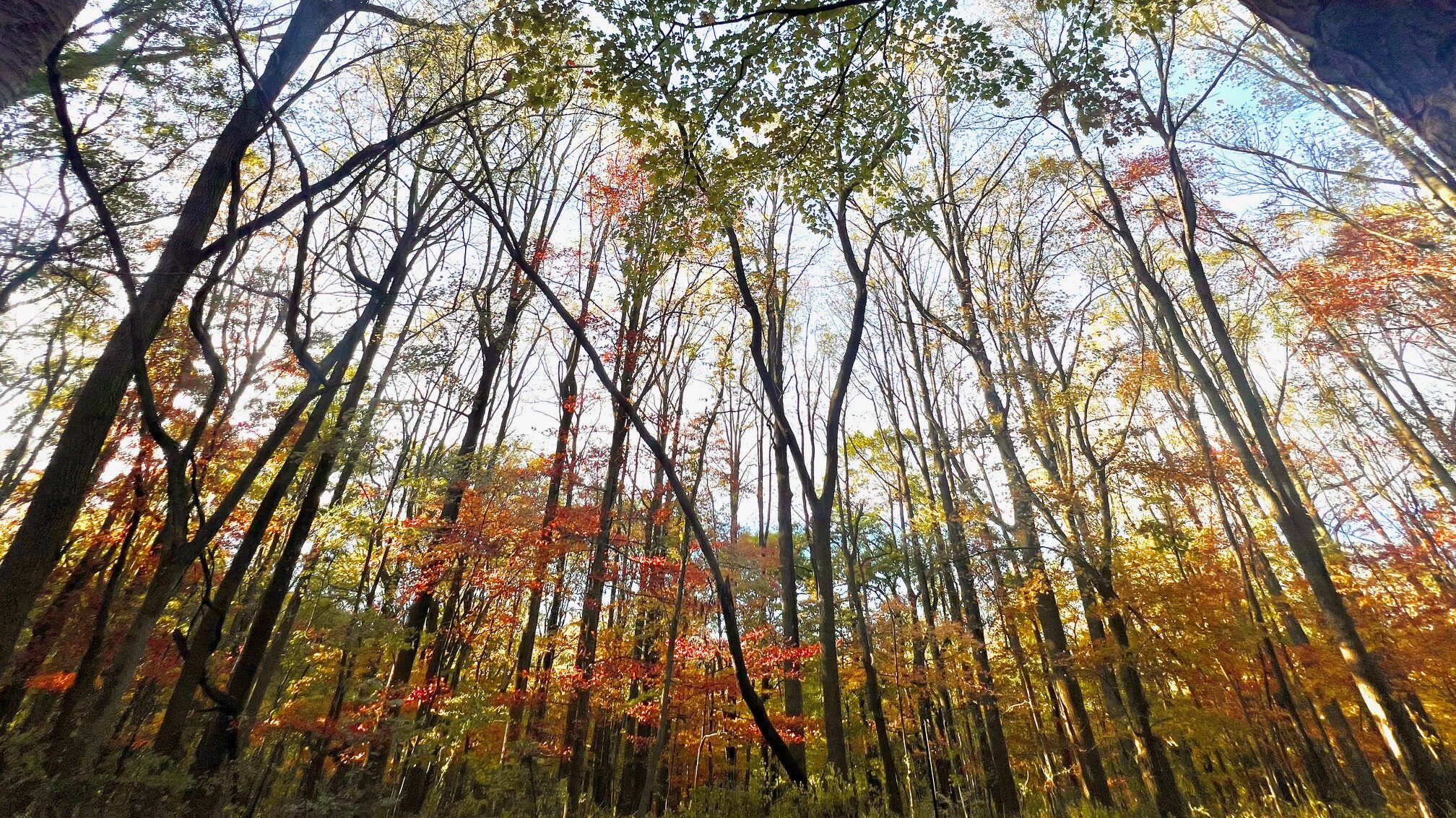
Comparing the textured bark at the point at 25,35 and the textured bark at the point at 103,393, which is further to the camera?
the textured bark at the point at 103,393

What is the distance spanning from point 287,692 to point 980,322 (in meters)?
15.6

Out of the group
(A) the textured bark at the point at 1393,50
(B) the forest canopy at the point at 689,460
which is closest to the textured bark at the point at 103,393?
(B) the forest canopy at the point at 689,460

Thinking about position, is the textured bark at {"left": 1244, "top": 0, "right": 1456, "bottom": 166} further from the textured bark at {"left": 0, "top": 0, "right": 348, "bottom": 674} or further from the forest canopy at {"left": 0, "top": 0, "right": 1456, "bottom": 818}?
the textured bark at {"left": 0, "top": 0, "right": 348, "bottom": 674}

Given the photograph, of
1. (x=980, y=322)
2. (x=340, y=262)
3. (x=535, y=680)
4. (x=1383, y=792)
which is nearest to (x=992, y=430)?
(x=980, y=322)

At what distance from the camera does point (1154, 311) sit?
11.5 meters

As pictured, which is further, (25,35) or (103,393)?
(103,393)

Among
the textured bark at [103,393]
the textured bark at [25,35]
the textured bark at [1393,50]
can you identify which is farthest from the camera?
the textured bark at [103,393]

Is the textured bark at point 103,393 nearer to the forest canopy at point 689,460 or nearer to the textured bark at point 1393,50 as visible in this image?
the forest canopy at point 689,460

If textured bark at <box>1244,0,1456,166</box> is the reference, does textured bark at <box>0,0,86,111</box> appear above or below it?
below

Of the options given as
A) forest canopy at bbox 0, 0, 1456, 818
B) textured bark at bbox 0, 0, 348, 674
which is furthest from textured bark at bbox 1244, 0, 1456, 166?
textured bark at bbox 0, 0, 348, 674

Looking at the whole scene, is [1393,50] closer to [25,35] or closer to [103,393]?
[25,35]

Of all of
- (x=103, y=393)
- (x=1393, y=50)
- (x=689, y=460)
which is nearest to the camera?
(x=1393, y=50)

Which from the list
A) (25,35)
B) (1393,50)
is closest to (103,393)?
(25,35)

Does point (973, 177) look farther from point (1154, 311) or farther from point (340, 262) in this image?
point (340, 262)
